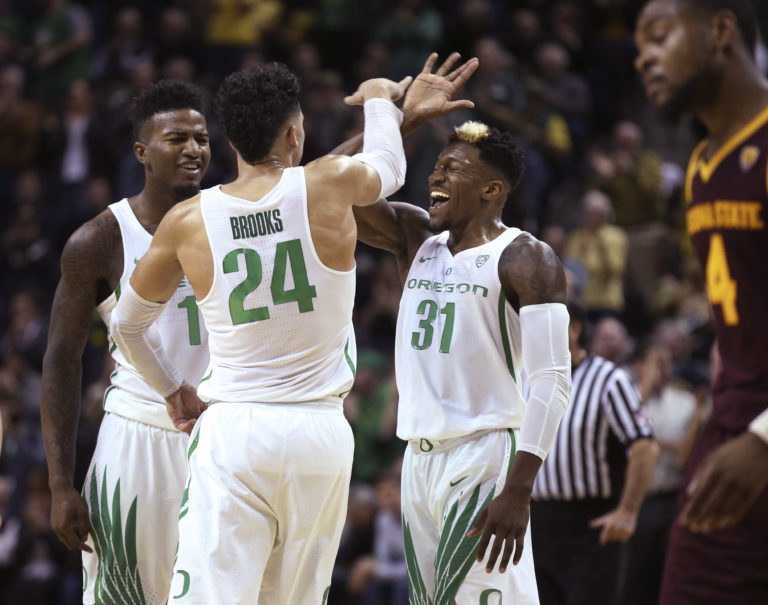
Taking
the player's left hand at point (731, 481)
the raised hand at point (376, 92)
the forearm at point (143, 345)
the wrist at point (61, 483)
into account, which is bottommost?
the wrist at point (61, 483)

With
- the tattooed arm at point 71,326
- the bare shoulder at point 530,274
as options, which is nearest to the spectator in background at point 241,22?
the tattooed arm at point 71,326

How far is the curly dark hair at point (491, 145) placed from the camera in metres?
5.14

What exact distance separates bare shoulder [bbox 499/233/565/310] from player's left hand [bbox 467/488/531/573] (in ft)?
2.62

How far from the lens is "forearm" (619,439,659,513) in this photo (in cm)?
671

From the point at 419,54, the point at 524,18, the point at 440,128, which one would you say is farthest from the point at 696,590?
the point at 524,18

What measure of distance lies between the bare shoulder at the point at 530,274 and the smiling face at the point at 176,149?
1.50 m

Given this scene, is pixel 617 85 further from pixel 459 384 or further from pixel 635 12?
pixel 459 384

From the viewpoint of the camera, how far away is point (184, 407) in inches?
187

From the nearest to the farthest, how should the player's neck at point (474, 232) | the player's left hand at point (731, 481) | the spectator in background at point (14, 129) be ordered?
the player's left hand at point (731, 481) → the player's neck at point (474, 232) → the spectator in background at point (14, 129)

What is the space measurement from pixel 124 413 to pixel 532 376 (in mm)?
1841

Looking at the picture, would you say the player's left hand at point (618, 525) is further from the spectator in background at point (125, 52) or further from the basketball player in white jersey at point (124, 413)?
the spectator in background at point (125, 52)

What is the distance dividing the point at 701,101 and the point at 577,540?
420cm

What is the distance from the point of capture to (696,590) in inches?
125

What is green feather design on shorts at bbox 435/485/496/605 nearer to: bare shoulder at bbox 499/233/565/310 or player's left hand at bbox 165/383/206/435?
bare shoulder at bbox 499/233/565/310
